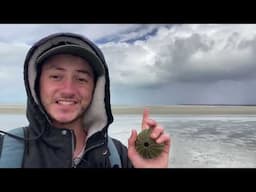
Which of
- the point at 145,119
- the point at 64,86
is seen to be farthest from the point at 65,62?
the point at 145,119

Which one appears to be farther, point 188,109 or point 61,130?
point 188,109

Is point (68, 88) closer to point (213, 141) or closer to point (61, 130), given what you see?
point (61, 130)

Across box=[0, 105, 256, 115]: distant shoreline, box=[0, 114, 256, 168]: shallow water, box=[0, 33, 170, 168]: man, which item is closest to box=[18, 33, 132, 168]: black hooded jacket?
box=[0, 33, 170, 168]: man

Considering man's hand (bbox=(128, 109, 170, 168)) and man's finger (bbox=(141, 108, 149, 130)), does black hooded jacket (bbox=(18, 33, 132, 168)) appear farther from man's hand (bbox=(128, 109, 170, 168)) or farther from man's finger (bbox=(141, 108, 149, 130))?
man's finger (bbox=(141, 108, 149, 130))

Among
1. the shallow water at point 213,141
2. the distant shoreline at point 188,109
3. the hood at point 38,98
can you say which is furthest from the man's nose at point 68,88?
the shallow water at point 213,141

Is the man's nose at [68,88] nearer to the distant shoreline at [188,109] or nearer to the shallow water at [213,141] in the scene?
the distant shoreline at [188,109]
